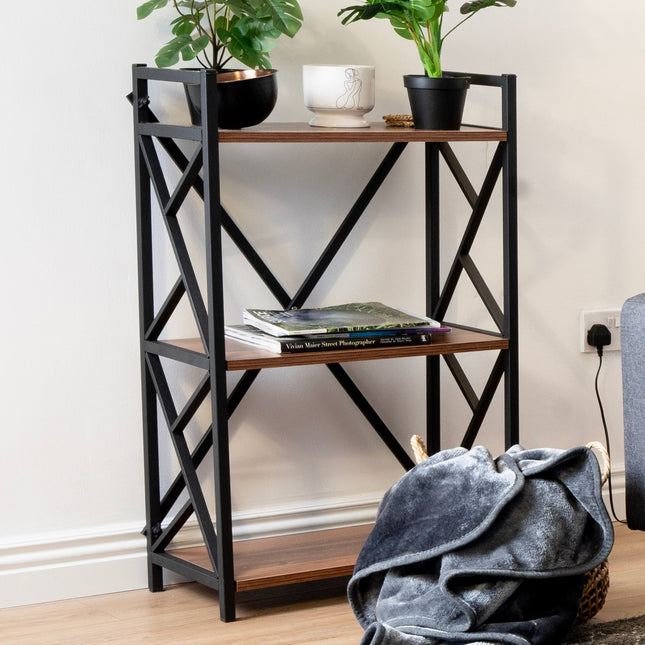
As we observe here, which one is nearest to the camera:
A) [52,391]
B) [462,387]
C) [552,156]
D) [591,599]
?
[591,599]

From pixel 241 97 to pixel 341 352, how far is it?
47 cm

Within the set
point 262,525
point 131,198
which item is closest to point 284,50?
point 131,198

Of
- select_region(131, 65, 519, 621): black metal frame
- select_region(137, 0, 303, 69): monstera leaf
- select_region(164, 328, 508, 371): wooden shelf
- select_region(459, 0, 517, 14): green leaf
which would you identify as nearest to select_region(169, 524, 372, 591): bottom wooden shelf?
select_region(131, 65, 519, 621): black metal frame

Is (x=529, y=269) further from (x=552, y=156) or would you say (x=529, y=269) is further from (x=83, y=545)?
(x=83, y=545)

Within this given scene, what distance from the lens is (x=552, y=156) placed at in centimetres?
234

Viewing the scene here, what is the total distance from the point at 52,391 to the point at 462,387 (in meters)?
0.82

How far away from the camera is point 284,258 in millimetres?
2152

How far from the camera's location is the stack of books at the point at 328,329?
6.10ft

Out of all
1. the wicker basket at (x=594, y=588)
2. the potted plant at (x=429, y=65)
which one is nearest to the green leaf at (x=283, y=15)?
the potted plant at (x=429, y=65)

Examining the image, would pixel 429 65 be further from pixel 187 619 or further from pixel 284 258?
pixel 187 619

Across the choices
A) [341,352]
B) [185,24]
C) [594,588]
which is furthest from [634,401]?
[185,24]

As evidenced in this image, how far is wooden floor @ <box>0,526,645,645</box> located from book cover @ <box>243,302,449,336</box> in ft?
1.71

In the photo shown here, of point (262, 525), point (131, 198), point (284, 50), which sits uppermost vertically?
point (284, 50)

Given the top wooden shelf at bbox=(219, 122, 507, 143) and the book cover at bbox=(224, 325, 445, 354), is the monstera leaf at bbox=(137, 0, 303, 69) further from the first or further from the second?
the book cover at bbox=(224, 325, 445, 354)
